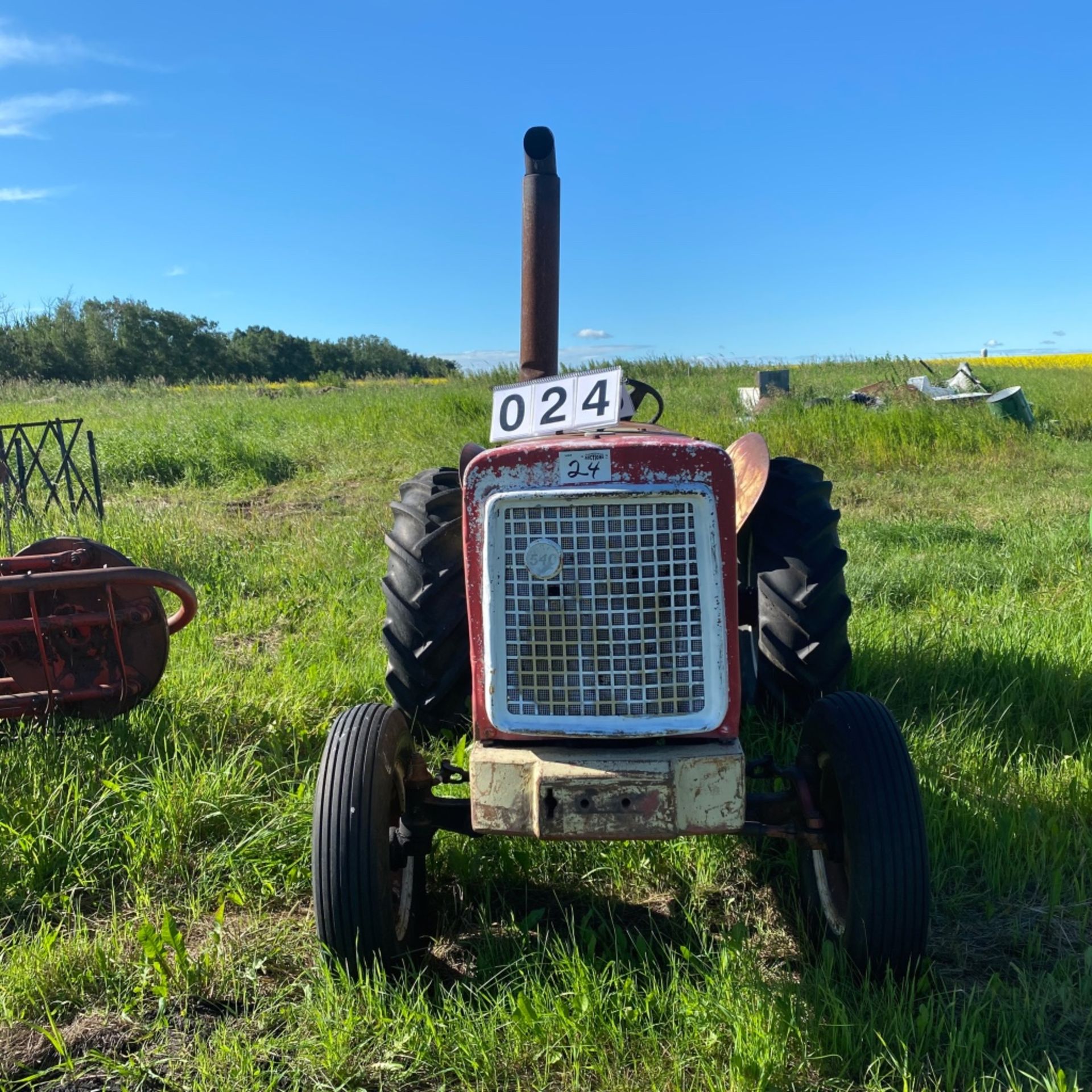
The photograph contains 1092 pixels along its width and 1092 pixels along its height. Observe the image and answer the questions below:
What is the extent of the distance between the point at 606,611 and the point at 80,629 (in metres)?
2.07

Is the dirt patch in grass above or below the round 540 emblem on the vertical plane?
below

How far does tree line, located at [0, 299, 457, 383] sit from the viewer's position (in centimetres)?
3831

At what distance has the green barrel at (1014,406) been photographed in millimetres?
11406

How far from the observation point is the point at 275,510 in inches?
313

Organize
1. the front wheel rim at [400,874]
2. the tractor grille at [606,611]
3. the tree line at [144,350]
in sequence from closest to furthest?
the tractor grille at [606,611]
the front wheel rim at [400,874]
the tree line at [144,350]

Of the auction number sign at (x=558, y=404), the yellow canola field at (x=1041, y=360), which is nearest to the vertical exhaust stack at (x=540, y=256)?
the auction number sign at (x=558, y=404)

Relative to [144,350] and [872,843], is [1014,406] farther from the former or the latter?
[144,350]

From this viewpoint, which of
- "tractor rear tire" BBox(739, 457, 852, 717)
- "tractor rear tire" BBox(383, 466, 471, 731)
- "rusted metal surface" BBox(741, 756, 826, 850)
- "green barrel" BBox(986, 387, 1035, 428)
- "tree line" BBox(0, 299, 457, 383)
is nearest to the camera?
"rusted metal surface" BBox(741, 756, 826, 850)

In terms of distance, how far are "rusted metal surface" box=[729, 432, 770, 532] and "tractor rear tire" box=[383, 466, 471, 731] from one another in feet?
3.07

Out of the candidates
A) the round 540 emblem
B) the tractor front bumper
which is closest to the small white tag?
the round 540 emblem

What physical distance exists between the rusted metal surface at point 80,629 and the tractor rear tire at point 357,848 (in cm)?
117

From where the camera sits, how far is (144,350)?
4272 centimetres

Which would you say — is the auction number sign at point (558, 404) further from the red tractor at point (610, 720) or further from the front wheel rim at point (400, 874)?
the front wheel rim at point (400, 874)

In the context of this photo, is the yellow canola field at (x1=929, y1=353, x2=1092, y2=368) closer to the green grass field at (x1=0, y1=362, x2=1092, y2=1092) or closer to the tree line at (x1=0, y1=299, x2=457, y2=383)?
the tree line at (x1=0, y1=299, x2=457, y2=383)
